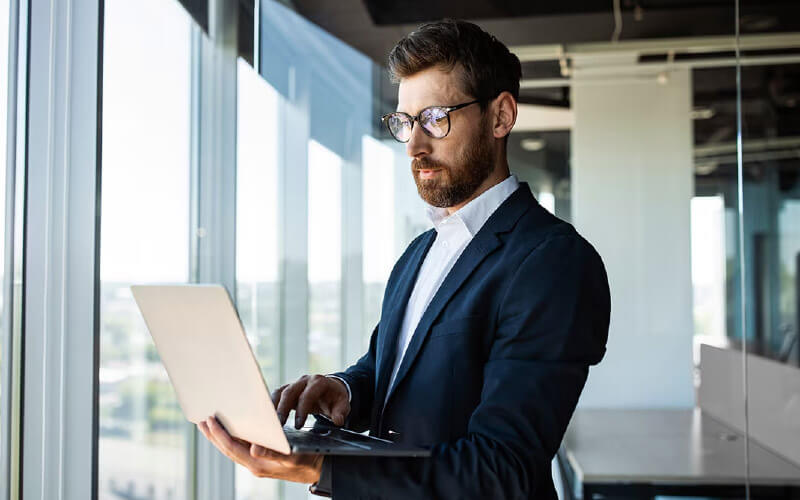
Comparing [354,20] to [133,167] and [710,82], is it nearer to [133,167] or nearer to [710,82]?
[133,167]

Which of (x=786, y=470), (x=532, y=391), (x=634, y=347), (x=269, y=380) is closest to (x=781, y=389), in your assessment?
(x=786, y=470)

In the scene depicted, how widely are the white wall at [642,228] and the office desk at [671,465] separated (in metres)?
0.60

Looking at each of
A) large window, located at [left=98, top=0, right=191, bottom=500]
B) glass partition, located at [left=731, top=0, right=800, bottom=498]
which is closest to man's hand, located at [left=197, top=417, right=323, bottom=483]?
large window, located at [left=98, top=0, right=191, bottom=500]

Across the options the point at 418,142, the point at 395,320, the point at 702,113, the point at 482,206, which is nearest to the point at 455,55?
the point at 418,142

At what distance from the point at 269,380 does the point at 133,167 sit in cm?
121

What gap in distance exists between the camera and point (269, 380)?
10.7 ft

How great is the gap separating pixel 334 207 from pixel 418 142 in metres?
2.16

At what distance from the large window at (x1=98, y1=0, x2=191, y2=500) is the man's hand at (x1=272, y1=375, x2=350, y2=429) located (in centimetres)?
96

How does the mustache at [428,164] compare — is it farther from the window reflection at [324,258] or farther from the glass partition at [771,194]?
the glass partition at [771,194]

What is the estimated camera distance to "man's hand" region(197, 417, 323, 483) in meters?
1.08

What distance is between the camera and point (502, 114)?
59.8 inches

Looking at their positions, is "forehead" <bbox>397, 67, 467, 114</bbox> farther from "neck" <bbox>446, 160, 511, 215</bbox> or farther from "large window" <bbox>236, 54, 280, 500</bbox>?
"large window" <bbox>236, 54, 280, 500</bbox>

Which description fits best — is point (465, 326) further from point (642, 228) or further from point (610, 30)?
point (610, 30)

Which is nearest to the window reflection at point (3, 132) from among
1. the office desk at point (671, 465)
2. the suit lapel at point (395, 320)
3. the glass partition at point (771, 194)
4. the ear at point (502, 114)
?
the suit lapel at point (395, 320)
